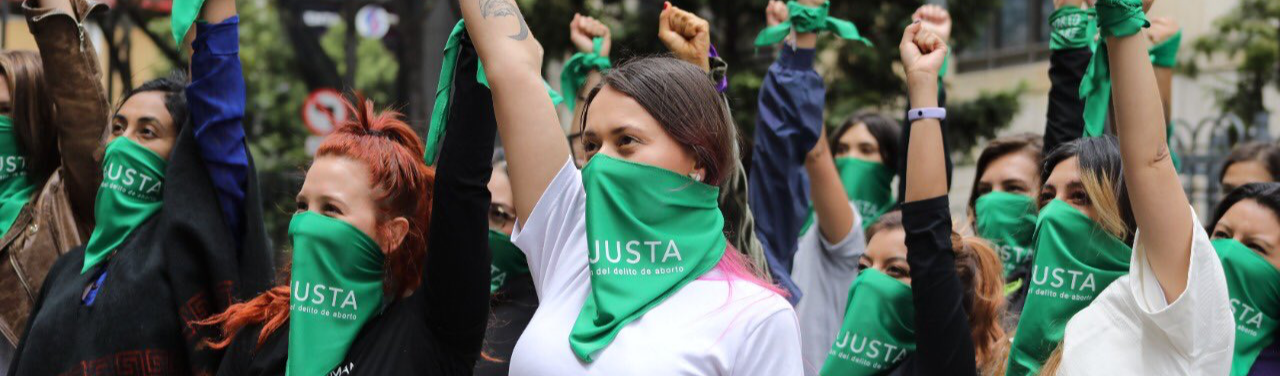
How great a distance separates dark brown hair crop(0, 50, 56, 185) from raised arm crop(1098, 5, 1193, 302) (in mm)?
3197

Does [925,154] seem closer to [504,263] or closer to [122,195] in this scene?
[504,263]

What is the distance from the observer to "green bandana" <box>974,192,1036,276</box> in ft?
14.4

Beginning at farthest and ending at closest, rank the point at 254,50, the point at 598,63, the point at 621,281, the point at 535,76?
the point at 254,50 < the point at 598,63 < the point at 535,76 < the point at 621,281

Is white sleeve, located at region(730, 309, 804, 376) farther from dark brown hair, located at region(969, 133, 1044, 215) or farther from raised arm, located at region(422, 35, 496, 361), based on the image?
dark brown hair, located at region(969, 133, 1044, 215)

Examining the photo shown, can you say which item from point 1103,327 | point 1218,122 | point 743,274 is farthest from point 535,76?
point 1218,122

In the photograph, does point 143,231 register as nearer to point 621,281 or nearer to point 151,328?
point 151,328

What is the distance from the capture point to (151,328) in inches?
135

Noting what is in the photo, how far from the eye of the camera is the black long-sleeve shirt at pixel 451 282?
261 cm

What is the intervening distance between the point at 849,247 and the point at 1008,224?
22.0 inches

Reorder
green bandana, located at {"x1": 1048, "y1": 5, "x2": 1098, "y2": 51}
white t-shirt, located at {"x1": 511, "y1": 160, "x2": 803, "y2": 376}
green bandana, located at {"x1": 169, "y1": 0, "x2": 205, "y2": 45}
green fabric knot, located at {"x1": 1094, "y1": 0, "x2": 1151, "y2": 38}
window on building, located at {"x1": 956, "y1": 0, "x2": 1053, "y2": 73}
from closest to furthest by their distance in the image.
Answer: white t-shirt, located at {"x1": 511, "y1": 160, "x2": 803, "y2": 376} < green fabric knot, located at {"x1": 1094, "y1": 0, "x2": 1151, "y2": 38} < green bandana, located at {"x1": 169, "y1": 0, "x2": 205, "y2": 45} < green bandana, located at {"x1": 1048, "y1": 5, "x2": 1098, "y2": 51} < window on building, located at {"x1": 956, "y1": 0, "x2": 1053, "y2": 73}

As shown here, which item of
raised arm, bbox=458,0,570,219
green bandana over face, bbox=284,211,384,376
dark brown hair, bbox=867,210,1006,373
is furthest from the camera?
dark brown hair, bbox=867,210,1006,373

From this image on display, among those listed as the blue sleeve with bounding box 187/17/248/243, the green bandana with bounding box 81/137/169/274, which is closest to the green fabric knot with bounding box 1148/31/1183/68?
the blue sleeve with bounding box 187/17/248/243

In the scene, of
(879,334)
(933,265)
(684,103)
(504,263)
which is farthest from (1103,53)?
(504,263)

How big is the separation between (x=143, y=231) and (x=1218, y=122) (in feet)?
22.4
